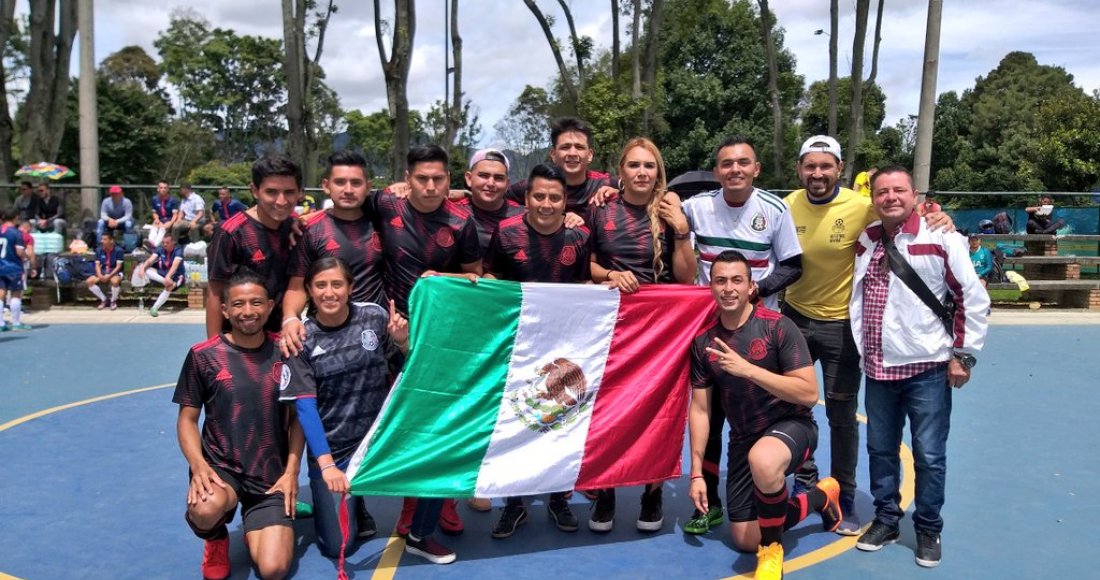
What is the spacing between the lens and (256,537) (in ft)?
13.3

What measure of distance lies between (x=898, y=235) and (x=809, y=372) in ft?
2.92

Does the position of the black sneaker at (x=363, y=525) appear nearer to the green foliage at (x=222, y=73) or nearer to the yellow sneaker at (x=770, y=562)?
the yellow sneaker at (x=770, y=562)

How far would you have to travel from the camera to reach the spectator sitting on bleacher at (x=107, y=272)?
44.9 ft

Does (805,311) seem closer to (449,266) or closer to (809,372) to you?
(809,372)

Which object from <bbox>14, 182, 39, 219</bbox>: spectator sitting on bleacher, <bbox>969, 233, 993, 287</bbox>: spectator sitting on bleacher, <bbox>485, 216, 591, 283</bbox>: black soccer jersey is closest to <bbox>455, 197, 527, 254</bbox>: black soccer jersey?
<bbox>485, 216, 591, 283</bbox>: black soccer jersey

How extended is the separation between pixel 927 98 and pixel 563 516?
12.7m

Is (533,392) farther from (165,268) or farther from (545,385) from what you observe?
(165,268)

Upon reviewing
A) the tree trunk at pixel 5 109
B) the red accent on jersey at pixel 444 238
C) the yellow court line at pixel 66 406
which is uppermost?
the tree trunk at pixel 5 109

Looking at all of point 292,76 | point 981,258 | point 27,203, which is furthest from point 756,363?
point 292,76

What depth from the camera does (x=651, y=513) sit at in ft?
15.5

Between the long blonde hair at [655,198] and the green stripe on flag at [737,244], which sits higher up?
the long blonde hair at [655,198]

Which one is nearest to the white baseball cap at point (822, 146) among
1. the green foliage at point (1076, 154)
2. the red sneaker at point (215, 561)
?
the red sneaker at point (215, 561)

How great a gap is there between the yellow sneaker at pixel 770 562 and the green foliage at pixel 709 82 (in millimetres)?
29764

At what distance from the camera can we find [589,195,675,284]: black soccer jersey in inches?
183
